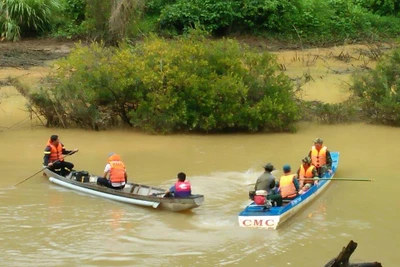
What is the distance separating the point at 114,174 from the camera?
56.1 feet

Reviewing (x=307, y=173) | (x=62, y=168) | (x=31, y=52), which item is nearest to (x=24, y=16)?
(x=31, y=52)

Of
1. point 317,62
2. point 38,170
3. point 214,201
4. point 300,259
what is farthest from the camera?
point 317,62

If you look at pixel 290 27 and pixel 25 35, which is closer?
pixel 25 35

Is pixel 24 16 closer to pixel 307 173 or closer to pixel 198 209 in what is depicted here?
pixel 198 209

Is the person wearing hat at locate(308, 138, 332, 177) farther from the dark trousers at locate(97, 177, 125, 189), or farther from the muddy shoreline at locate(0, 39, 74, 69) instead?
the muddy shoreline at locate(0, 39, 74, 69)

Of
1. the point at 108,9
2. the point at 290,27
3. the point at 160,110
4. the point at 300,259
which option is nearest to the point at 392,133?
the point at 160,110

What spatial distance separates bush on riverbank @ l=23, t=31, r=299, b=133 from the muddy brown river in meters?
0.53

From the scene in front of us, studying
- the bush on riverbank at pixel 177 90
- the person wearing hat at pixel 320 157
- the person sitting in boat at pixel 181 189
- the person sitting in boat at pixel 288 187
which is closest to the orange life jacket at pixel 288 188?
the person sitting in boat at pixel 288 187

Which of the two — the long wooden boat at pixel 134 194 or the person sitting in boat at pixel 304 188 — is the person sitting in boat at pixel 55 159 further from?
the person sitting in boat at pixel 304 188

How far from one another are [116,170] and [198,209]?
2102 mm

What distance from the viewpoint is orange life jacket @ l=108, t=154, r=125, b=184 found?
1706 centimetres

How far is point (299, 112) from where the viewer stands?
2445cm

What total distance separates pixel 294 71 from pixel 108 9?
897cm

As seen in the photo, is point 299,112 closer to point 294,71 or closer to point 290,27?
point 294,71
